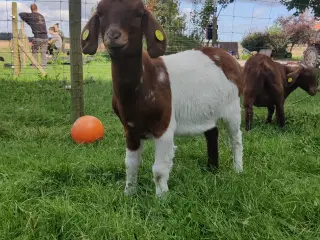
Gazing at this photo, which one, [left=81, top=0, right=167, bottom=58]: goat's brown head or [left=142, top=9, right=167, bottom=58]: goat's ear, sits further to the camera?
[left=142, top=9, right=167, bottom=58]: goat's ear

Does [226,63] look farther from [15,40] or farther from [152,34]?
[15,40]

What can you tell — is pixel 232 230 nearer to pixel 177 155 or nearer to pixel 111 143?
pixel 177 155

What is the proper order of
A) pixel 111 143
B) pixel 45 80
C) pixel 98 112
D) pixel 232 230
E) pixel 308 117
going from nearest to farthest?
pixel 232 230 < pixel 111 143 < pixel 308 117 < pixel 98 112 < pixel 45 80

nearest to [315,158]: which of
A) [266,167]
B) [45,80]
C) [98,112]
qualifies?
[266,167]

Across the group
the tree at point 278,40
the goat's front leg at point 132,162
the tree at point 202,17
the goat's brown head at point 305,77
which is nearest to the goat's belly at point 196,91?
the goat's front leg at point 132,162

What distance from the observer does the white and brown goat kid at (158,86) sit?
2.99 m

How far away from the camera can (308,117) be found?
6699mm

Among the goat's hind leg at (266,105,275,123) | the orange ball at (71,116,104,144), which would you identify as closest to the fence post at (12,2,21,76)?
the orange ball at (71,116,104,144)

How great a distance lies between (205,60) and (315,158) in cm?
169

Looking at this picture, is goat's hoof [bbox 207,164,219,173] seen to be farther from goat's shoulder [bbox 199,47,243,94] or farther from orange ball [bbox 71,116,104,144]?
orange ball [bbox 71,116,104,144]

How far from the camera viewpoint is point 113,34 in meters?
2.82

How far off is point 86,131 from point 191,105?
1916mm

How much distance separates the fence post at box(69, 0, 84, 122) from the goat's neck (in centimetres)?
260

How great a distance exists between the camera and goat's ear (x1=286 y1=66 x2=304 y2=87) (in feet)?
23.5
